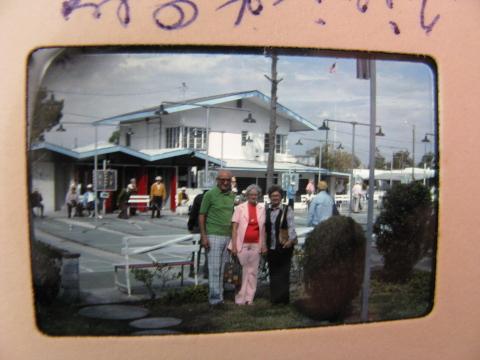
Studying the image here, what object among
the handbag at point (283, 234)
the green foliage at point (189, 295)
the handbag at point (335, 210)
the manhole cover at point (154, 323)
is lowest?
the manhole cover at point (154, 323)

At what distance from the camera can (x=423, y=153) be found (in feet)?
7.98

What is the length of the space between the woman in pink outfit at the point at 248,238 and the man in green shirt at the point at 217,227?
0.04 m

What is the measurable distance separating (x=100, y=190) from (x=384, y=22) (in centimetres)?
135

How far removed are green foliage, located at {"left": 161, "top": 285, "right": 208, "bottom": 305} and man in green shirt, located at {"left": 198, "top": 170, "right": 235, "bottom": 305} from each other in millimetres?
28

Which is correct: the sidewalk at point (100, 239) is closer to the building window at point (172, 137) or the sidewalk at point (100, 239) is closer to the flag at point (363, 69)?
the building window at point (172, 137)

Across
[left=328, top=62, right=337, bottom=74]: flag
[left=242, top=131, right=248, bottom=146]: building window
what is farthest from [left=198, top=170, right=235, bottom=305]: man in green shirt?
[left=328, top=62, right=337, bottom=74]: flag

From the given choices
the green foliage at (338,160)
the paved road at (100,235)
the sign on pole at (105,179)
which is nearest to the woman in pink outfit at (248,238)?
the paved road at (100,235)

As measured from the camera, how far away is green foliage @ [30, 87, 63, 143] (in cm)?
213

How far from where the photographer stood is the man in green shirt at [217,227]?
2.28 meters

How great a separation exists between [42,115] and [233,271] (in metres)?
0.98

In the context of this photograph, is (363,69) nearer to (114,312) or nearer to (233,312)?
(233,312)

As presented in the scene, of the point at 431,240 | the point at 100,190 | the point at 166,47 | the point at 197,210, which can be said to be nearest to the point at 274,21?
the point at 166,47

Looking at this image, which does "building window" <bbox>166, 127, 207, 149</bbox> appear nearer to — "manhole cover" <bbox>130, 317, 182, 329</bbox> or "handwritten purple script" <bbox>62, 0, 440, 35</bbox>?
"handwritten purple script" <bbox>62, 0, 440, 35</bbox>

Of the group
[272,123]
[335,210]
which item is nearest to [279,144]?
[272,123]
